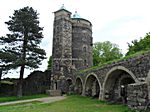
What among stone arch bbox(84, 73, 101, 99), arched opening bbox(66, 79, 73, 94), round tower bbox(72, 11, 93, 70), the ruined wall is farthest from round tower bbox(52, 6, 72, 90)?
the ruined wall

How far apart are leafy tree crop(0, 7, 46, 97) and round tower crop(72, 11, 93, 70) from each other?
671 cm

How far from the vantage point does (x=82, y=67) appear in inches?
1113

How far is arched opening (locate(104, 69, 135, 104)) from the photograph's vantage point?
12.5 metres

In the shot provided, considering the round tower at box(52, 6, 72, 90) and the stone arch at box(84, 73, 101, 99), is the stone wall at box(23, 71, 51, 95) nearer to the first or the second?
the round tower at box(52, 6, 72, 90)

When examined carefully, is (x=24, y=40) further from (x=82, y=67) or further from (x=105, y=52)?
(x=105, y=52)

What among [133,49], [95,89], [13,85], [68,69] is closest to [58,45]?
[68,69]

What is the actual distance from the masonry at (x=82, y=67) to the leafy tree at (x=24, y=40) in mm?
3828

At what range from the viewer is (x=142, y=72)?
29.2 ft

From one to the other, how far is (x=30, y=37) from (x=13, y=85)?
7848 mm

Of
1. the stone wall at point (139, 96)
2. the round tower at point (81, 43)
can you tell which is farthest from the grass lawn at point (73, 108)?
the round tower at point (81, 43)

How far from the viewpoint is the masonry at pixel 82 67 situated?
10745 millimetres

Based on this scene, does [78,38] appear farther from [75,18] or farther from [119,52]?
[119,52]

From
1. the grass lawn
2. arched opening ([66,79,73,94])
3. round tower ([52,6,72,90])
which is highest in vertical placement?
round tower ([52,6,72,90])

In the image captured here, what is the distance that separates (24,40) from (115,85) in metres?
13.8
